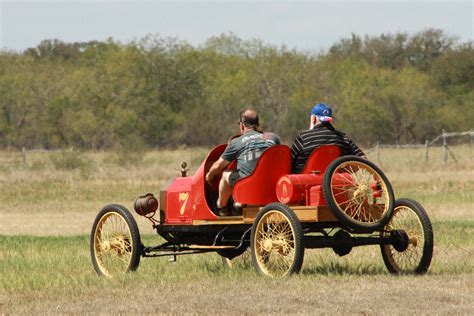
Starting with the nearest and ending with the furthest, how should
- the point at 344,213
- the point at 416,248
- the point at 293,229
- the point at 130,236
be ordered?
the point at 293,229 < the point at 344,213 < the point at 416,248 < the point at 130,236

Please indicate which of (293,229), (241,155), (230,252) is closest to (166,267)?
(230,252)

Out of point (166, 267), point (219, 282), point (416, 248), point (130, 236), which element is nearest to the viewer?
point (219, 282)

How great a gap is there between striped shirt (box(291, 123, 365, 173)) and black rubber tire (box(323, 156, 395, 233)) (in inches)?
20.7

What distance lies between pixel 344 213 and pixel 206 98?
66695 millimetres

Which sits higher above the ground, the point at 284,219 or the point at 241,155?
the point at 241,155

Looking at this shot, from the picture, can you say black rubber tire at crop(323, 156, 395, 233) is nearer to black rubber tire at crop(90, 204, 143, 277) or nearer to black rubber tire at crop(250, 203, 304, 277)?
black rubber tire at crop(250, 203, 304, 277)

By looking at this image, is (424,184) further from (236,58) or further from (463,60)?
(236,58)

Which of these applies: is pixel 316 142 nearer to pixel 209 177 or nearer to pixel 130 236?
pixel 209 177

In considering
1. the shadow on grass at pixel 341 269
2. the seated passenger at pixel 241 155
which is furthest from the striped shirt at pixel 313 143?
the shadow on grass at pixel 341 269

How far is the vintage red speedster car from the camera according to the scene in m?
12.6

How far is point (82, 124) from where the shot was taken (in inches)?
2704

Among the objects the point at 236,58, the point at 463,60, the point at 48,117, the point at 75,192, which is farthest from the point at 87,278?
the point at 236,58

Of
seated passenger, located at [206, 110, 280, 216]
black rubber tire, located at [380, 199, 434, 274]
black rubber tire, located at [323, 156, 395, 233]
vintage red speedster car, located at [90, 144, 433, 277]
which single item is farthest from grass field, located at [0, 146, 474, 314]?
seated passenger, located at [206, 110, 280, 216]

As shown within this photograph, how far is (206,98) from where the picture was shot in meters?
78.9
